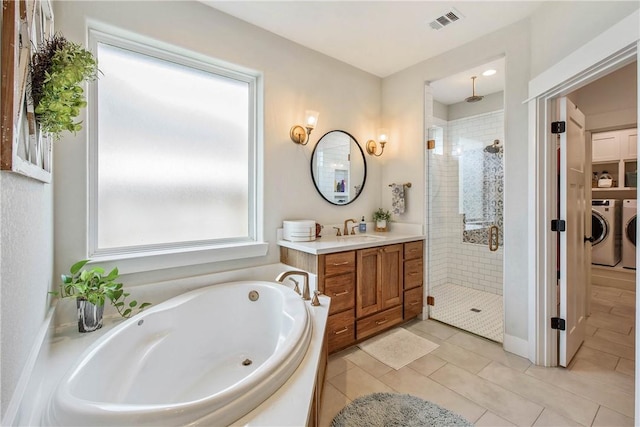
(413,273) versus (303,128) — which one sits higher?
(303,128)

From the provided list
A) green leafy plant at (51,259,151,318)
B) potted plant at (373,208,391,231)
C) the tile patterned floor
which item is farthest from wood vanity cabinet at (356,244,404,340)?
green leafy plant at (51,259,151,318)

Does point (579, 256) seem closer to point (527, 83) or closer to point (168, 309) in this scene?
point (527, 83)

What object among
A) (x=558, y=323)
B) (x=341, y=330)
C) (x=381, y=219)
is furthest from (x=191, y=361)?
(x=558, y=323)

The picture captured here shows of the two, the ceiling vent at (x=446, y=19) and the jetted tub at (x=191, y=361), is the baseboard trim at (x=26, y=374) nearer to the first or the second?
the jetted tub at (x=191, y=361)

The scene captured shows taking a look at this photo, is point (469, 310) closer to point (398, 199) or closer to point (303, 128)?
point (398, 199)

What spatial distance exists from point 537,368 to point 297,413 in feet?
7.05

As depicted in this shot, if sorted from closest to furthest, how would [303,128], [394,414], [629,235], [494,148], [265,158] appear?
[394,414]
[265,158]
[303,128]
[494,148]
[629,235]

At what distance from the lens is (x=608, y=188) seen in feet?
14.2

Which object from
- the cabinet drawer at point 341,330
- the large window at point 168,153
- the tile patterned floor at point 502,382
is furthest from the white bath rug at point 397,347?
the large window at point 168,153

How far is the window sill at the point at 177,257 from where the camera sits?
1856mm

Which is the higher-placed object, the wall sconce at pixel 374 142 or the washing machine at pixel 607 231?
the wall sconce at pixel 374 142

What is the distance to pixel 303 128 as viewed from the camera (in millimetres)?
2734

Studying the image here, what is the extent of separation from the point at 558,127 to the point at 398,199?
150cm

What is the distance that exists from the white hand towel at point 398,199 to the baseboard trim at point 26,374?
2.95 meters
